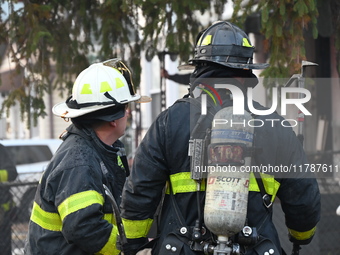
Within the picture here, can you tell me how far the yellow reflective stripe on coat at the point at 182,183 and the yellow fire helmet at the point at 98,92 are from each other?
58 cm

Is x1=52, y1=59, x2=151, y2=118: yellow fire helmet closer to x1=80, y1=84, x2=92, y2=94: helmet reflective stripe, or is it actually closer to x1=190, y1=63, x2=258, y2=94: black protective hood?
x1=80, y1=84, x2=92, y2=94: helmet reflective stripe

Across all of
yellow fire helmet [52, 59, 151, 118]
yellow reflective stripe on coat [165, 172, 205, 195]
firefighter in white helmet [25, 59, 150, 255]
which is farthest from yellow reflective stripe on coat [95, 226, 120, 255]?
yellow fire helmet [52, 59, 151, 118]

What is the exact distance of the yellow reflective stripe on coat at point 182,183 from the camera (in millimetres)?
3541

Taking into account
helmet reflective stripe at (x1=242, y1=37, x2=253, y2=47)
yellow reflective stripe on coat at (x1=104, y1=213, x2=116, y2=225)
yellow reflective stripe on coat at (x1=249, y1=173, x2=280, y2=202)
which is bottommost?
yellow reflective stripe on coat at (x1=104, y1=213, x2=116, y2=225)

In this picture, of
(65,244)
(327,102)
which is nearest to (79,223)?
(65,244)

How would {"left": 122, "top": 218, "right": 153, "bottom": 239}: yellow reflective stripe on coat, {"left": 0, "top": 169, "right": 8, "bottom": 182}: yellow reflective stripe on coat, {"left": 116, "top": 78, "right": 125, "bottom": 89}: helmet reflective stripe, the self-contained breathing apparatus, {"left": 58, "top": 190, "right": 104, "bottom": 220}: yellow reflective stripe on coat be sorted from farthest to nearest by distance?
{"left": 0, "top": 169, "right": 8, "bottom": 182}: yellow reflective stripe on coat < {"left": 116, "top": 78, "right": 125, "bottom": 89}: helmet reflective stripe < {"left": 122, "top": 218, "right": 153, "bottom": 239}: yellow reflective stripe on coat < {"left": 58, "top": 190, "right": 104, "bottom": 220}: yellow reflective stripe on coat < the self-contained breathing apparatus

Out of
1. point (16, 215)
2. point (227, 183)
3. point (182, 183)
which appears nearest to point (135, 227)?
point (182, 183)

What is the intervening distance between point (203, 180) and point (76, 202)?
66 cm

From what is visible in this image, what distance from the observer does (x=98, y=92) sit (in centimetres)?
388

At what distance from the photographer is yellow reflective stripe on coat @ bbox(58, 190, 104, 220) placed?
3.48m

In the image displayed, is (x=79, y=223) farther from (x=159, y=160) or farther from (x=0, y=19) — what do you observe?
(x=0, y=19)

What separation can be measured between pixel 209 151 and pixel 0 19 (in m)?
5.43

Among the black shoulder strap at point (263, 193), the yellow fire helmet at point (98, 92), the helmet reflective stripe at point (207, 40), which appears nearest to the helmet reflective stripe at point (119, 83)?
the yellow fire helmet at point (98, 92)

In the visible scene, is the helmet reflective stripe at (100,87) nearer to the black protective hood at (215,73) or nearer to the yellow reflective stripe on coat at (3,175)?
the black protective hood at (215,73)
